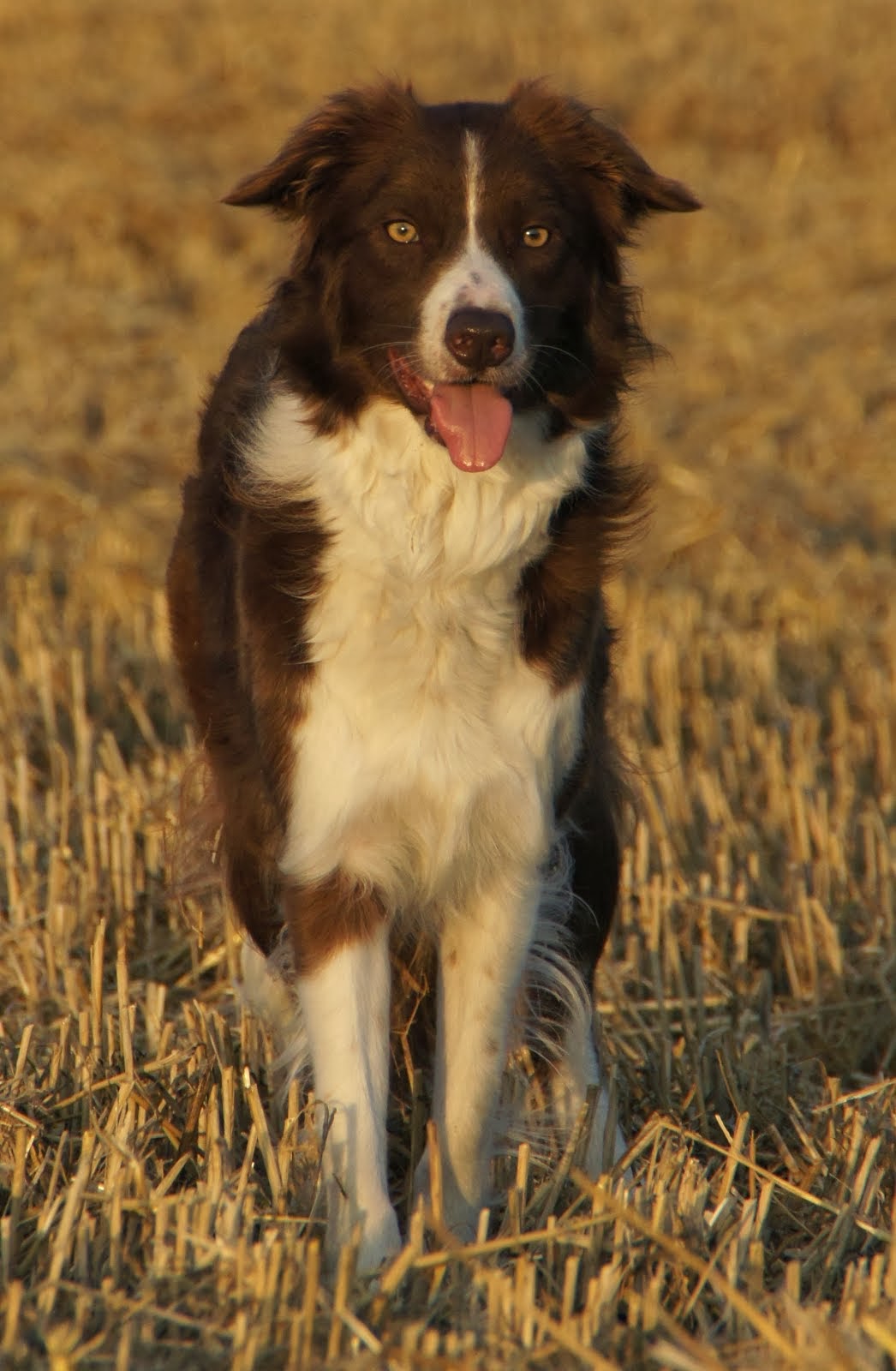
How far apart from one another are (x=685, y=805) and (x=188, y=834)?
5.52 ft

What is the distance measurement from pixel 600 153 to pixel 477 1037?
1.90 m

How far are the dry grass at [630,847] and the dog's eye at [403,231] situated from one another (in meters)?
1.77

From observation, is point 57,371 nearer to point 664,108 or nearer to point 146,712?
point 146,712

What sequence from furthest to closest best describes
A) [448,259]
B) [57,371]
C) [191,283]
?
[191,283]
[57,371]
[448,259]

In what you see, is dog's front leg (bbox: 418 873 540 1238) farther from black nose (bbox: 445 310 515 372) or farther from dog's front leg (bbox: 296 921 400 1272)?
black nose (bbox: 445 310 515 372)

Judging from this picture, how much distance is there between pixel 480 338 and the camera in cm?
366

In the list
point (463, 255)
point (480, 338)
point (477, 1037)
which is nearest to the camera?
point (480, 338)

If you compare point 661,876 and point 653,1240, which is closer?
point 653,1240

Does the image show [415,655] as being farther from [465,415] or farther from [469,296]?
[469,296]

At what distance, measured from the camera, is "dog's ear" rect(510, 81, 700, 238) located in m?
4.02

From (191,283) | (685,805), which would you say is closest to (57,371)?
(191,283)

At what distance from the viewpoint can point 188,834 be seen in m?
5.01

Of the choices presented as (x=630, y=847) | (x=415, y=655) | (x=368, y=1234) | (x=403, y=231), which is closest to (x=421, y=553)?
(x=415, y=655)

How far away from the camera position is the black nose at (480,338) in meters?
3.66
